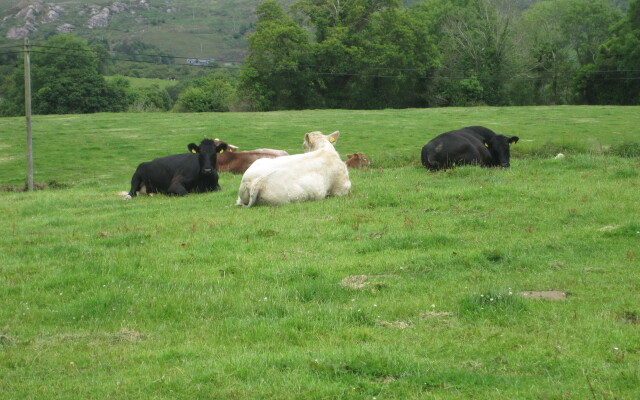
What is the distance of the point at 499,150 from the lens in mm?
19547

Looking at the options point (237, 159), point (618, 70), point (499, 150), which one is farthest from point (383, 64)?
point (499, 150)

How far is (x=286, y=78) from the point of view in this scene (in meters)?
85.0

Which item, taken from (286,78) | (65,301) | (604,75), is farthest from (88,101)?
(65,301)

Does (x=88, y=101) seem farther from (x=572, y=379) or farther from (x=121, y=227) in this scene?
(x=572, y=379)

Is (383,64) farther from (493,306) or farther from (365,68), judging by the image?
(493,306)

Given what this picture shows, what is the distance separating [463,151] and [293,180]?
19.4 ft

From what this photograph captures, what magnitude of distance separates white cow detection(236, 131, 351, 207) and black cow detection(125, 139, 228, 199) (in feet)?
10.2

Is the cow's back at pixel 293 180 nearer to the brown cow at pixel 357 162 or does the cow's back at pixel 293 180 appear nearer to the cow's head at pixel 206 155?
the cow's head at pixel 206 155

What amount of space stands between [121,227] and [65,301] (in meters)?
4.74

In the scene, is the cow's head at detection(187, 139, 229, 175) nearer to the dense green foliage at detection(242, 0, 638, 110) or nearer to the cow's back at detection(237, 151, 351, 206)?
the cow's back at detection(237, 151, 351, 206)

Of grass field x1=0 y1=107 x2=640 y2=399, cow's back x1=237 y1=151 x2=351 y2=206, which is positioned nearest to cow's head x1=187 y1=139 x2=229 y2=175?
grass field x1=0 y1=107 x2=640 y2=399

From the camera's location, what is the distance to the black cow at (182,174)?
59.6 feet

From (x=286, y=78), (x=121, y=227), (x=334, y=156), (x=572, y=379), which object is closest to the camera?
(x=572, y=379)

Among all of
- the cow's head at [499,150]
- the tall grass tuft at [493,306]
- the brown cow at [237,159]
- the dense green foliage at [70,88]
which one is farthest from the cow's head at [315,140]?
the dense green foliage at [70,88]
